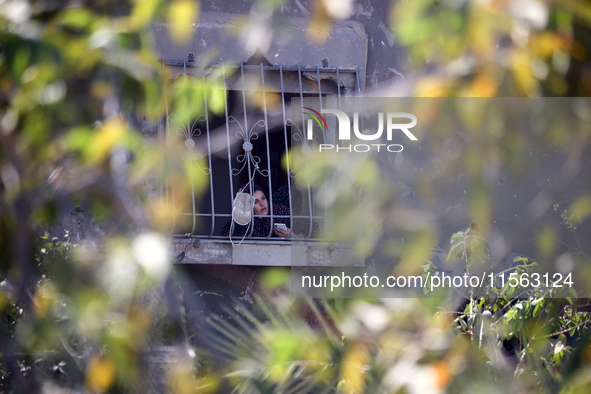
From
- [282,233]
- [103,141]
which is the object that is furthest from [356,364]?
[282,233]

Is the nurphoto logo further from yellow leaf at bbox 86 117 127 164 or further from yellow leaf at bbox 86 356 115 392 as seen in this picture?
yellow leaf at bbox 86 356 115 392

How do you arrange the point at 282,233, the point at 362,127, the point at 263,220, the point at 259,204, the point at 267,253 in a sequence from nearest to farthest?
the point at 362,127 < the point at 267,253 < the point at 282,233 < the point at 263,220 < the point at 259,204

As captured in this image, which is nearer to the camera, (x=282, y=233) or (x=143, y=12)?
(x=143, y=12)

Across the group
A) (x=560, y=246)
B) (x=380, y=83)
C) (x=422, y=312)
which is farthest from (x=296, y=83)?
(x=422, y=312)

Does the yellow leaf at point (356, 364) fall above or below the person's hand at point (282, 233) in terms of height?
above

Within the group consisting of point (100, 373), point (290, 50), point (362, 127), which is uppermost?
point (362, 127)

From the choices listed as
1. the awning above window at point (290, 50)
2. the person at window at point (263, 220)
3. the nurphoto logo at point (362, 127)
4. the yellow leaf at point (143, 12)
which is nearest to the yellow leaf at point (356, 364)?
the nurphoto logo at point (362, 127)

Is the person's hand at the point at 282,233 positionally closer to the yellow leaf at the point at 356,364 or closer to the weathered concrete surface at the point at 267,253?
the weathered concrete surface at the point at 267,253

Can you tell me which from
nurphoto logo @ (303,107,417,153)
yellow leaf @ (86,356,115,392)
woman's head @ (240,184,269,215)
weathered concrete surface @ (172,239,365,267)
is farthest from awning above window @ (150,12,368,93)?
yellow leaf @ (86,356,115,392)

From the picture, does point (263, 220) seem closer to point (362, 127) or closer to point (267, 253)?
point (267, 253)

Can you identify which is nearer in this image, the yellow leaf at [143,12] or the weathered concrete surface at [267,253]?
the yellow leaf at [143,12]

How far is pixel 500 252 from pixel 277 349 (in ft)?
1.33

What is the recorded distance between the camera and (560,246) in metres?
2.36

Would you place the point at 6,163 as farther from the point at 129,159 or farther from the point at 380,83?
the point at 380,83
